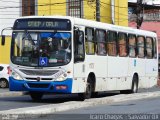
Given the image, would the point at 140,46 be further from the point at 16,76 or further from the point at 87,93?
the point at 16,76

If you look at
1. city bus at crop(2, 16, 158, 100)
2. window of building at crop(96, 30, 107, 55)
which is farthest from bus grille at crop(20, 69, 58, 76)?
window of building at crop(96, 30, 107, 55)

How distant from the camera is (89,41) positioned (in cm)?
2248

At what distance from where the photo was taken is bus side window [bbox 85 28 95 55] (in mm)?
22297

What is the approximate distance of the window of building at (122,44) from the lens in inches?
1016

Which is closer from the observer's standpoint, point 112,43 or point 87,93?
point 87,93

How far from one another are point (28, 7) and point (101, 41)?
24.0m

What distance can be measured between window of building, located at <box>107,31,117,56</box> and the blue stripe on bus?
421 centimetres

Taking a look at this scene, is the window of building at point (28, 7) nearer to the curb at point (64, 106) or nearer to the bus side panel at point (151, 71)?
the bus side panel at point (151, 71)

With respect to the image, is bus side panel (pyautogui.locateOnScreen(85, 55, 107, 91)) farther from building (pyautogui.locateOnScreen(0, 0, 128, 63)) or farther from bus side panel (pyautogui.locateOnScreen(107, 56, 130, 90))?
building (pyautogui.locateOnScreen(0, 0, 128, 63))

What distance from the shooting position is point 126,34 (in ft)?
87.1

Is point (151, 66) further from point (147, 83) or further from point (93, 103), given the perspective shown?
point (93, 103)

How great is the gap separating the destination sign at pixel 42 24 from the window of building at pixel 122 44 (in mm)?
5086

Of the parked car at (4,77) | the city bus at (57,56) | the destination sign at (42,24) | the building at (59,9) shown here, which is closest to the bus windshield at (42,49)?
the city bus at (57,56)

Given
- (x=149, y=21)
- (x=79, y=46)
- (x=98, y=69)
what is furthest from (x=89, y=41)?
(x=149, y=21)
